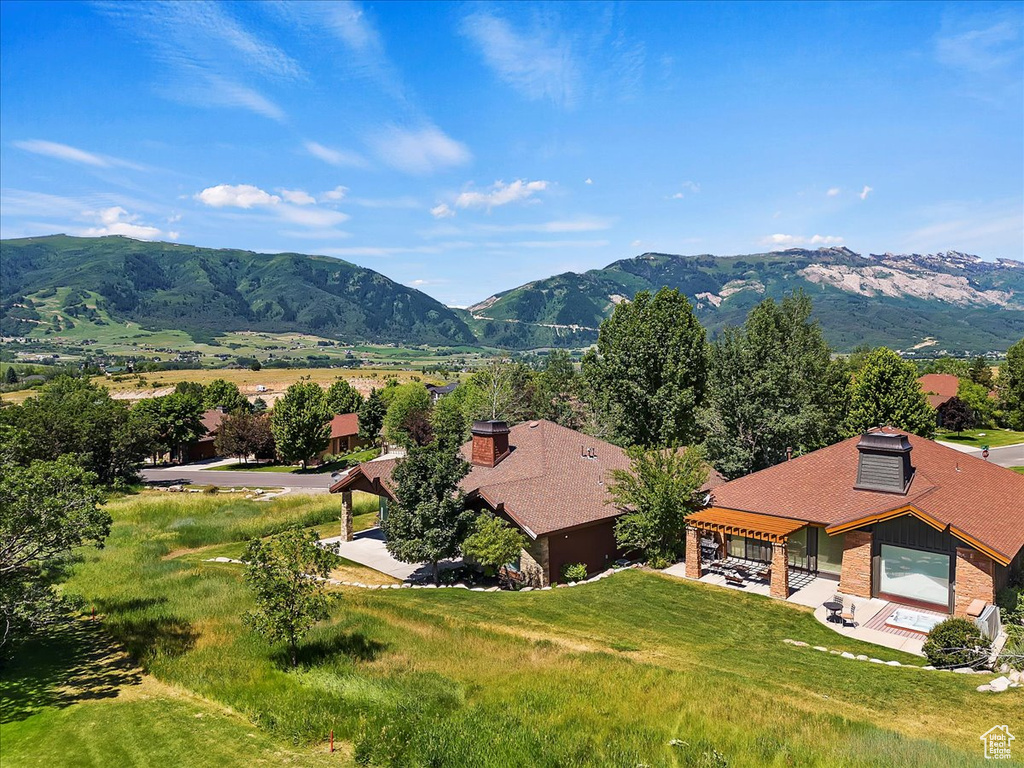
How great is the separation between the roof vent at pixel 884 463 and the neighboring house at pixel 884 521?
0.04m

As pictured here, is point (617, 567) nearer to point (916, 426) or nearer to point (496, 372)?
point (916, 426)

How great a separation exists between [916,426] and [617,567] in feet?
116

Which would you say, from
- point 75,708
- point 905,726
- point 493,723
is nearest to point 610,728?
point 493,723

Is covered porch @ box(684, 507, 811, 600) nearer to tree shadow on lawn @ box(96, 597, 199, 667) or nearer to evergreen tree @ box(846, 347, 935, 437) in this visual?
tree shadow on lawn @ box(96, 597, 199, 667)

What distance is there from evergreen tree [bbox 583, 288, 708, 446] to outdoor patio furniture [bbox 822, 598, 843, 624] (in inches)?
781

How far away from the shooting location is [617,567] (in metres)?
27.0

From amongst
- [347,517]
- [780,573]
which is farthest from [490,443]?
[780,573]

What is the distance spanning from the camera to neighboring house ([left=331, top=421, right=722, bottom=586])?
→ 82.8 ft

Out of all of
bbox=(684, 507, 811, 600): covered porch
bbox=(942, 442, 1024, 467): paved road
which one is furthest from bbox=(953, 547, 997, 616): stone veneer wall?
bbox=(942, 442, 1024, 467): paved road

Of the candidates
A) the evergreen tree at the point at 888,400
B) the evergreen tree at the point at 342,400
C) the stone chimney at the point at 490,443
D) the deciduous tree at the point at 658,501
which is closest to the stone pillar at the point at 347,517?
the stone chimney at the point at 490,443

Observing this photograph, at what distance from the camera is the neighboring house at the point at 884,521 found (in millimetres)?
20297

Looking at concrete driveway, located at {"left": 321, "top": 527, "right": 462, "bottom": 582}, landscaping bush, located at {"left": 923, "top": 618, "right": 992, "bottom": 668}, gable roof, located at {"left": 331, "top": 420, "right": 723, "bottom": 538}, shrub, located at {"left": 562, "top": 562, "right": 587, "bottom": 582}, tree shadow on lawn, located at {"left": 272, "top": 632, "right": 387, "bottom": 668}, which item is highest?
gable roof, located at {"left": 331, "top": 420, "right": 723, "bottom": 538}

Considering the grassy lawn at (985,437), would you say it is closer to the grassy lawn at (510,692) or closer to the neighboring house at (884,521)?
the neighboring house at (884,521)
